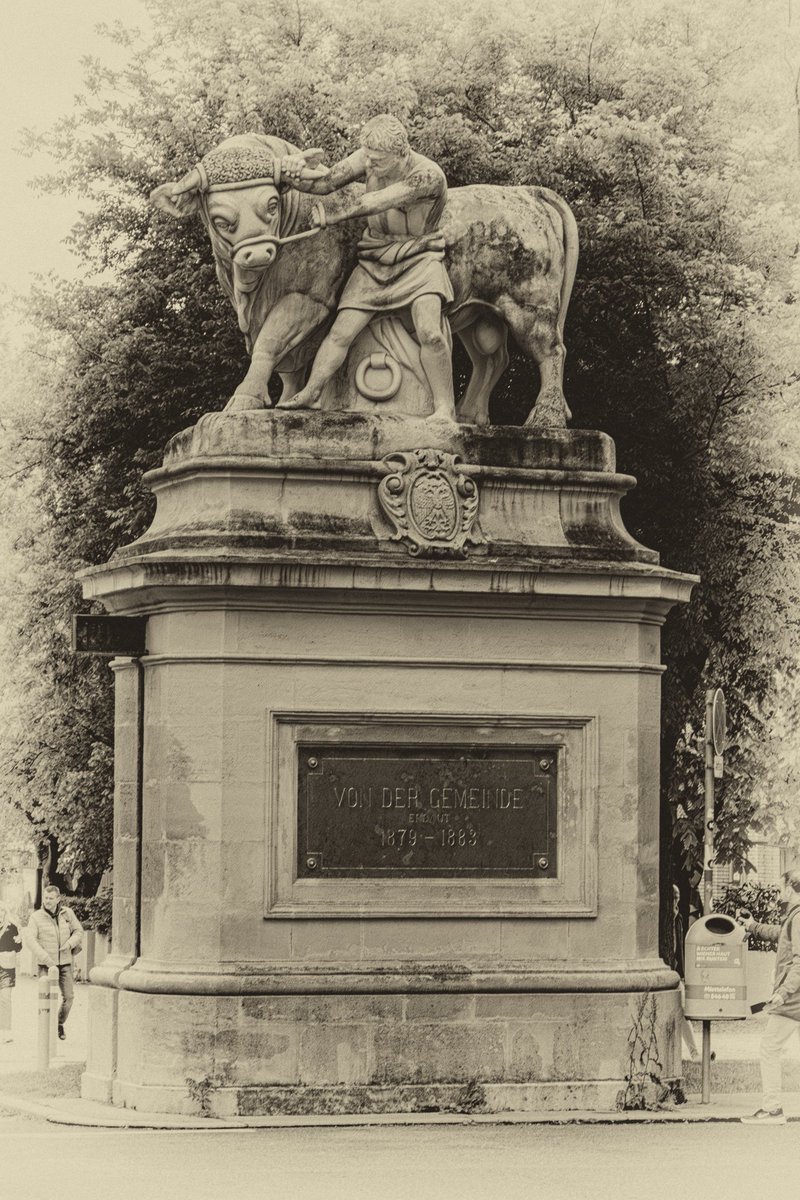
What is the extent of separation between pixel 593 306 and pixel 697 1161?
15.5 metres

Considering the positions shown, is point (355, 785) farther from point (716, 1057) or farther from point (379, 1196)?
point (716, 1057)

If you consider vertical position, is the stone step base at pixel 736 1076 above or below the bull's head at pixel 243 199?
below

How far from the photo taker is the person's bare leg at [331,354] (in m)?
17.1

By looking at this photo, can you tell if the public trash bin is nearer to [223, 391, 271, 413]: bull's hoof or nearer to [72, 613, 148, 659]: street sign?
[72, 613, 148, 659]: street sign

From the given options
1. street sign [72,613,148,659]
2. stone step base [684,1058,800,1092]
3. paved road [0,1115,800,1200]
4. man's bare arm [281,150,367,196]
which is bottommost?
stone step base [684,1058,800,1092]

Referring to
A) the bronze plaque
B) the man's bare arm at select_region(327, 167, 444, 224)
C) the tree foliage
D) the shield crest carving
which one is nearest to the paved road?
the bronze plaque

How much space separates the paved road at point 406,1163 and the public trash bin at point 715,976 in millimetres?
1300

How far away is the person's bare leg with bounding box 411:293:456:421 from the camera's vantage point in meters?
17.1

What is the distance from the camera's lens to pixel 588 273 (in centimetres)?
2808

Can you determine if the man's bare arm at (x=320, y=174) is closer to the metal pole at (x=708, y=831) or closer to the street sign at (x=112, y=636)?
the street sign at (x=112, y=636)

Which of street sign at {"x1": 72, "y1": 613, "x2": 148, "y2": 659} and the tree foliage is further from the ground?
the tree foliage

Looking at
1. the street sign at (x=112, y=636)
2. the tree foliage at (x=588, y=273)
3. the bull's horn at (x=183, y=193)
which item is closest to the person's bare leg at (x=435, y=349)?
the bull's horn at (x=183, y=193)

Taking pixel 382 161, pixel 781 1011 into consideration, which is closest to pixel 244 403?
pixel 382 161

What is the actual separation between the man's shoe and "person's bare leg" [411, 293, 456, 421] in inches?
206
